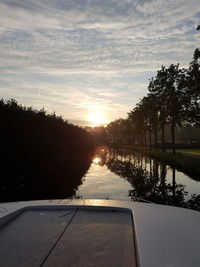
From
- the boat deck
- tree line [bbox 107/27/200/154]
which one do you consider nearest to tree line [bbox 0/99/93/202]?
the boat deck

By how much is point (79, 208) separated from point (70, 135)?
85.4 ft

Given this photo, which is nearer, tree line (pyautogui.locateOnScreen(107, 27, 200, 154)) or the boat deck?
the boat deck

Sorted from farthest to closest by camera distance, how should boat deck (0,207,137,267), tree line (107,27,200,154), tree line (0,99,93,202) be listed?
tree line (107,27,200,154), tree line (0,99,93,202), boat deck (0,207,137,267)

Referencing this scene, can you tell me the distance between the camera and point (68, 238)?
9.08 feet

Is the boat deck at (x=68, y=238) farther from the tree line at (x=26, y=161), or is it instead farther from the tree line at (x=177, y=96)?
the tree line at (x=177, y=96)

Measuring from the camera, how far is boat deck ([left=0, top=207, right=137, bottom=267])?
227cm

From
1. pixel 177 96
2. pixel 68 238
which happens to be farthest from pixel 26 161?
pixel 177 96

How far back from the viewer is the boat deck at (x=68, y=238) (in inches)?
89.5

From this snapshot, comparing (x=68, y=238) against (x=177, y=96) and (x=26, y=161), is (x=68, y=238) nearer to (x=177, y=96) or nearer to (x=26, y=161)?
(x=26, y=161)

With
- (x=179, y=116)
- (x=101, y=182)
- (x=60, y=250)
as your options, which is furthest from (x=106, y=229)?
(x=179, y=116)

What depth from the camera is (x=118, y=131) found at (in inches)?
4648

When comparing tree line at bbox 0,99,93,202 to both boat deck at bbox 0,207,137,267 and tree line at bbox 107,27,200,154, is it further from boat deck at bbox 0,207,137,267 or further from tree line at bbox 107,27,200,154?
tree line at bbox 107,27,200,154

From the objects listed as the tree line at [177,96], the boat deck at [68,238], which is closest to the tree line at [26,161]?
the boat deck at [68,238]

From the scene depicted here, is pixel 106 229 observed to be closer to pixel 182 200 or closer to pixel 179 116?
pixel 182 200
